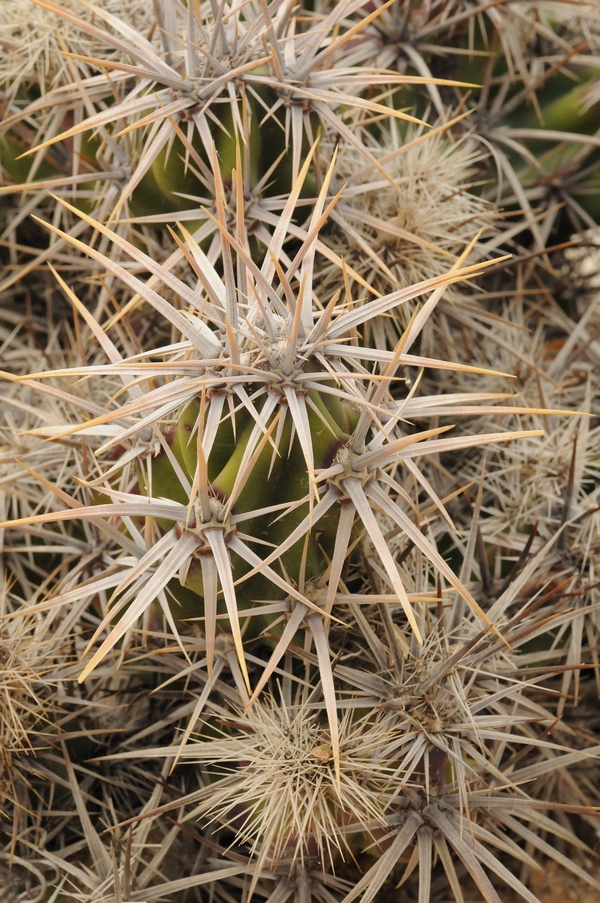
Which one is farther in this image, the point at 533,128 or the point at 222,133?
the point at 533,128

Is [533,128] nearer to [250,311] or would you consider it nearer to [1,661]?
[250,311]

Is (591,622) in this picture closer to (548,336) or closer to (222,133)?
(548,336)

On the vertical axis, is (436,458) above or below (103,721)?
above

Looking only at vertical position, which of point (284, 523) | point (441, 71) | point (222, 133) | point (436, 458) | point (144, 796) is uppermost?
point (222, 133)

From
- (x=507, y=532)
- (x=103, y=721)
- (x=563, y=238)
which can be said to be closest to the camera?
(x=103, y=721)

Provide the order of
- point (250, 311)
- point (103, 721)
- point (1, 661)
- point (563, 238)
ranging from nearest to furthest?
1. point (250, 311)
2. point (1, 661)
3. point (103, 721)
4. point (563, 238)

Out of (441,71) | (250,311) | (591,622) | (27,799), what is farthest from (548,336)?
(27,799)
